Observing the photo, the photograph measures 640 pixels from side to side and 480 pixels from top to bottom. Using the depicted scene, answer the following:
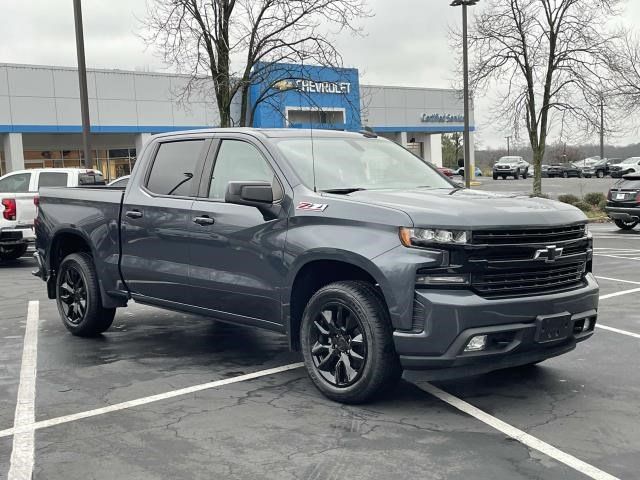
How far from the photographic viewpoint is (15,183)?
14.4m

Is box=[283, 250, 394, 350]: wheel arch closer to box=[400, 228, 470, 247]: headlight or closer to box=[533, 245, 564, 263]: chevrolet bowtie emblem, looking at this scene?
box=[400, 228, 470, 247]: headlight

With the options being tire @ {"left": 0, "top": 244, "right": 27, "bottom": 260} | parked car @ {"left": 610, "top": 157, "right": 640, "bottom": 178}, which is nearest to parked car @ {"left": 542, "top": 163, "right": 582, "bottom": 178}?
parked car @ {"left": 610, "top": 157, "right": 640, "bottom": 178}

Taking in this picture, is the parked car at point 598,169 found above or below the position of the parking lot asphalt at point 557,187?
above

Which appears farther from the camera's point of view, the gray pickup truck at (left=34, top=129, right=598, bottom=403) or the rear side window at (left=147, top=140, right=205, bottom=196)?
the rear side window at (left=147, top=140, right=205, bottom=196)

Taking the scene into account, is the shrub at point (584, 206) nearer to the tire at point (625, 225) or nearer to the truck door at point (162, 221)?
the tire at point (625, 225)

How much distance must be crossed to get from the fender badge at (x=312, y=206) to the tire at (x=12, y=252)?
10665mm

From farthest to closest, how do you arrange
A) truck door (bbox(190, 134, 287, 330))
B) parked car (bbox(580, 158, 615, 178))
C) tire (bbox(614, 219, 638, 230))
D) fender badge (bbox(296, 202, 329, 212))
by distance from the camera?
parked car (bbox(580, 158, 615, 178)), tire (bbox(614, 219, 638, 230)), truck door (bbox(190, 134, 287, 330)), fender badge (bbox(296, 202, 329, 212))

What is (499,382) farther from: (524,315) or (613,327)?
(613,327)

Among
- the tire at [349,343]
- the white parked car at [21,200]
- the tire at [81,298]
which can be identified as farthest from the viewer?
the white parked car at [21,200]

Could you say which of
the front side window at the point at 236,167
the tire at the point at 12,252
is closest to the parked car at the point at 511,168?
the tire at the point at 12,252

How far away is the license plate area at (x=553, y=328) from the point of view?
458 cm

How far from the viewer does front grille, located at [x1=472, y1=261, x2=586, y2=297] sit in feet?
14.8

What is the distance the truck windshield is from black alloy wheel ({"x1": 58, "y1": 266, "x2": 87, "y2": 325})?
2835 millimetres

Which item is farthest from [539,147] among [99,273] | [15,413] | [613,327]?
[15,413]
